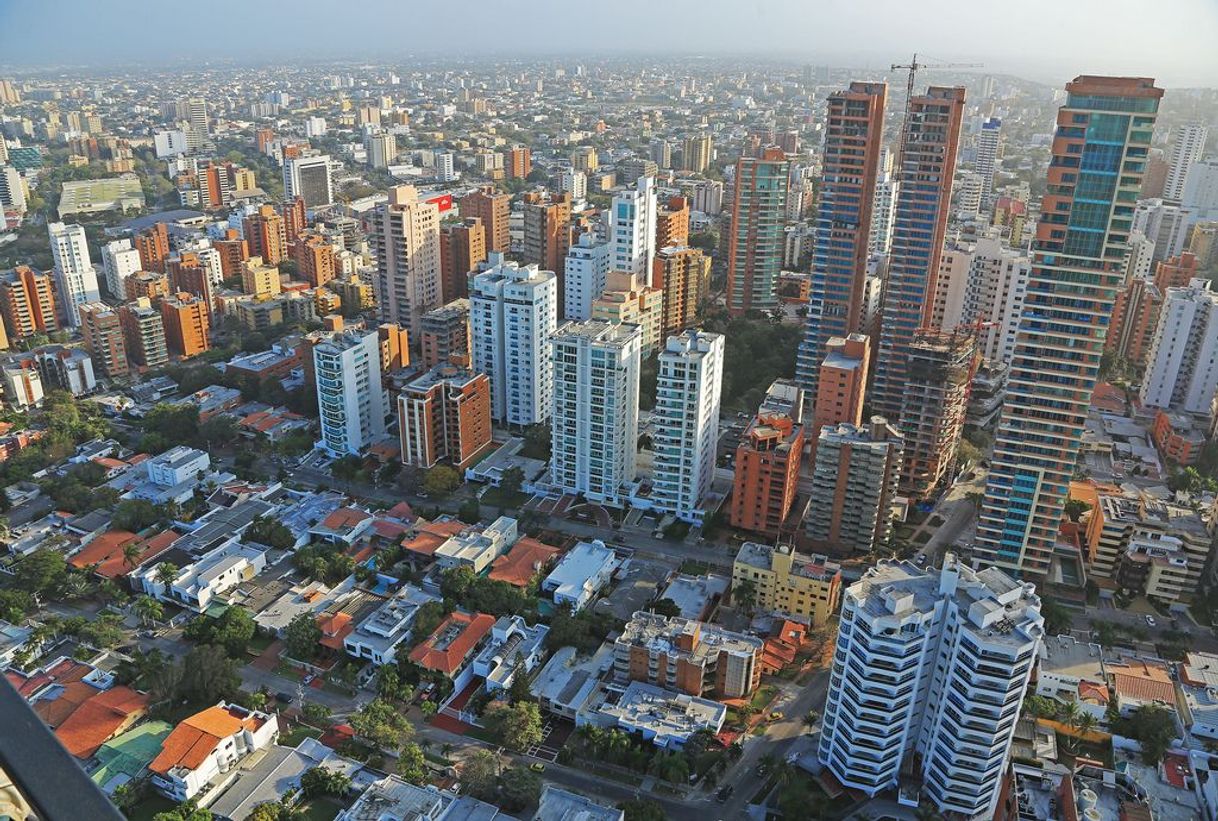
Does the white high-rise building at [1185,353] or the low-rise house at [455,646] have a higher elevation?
the white high-rise building at [1185,353]

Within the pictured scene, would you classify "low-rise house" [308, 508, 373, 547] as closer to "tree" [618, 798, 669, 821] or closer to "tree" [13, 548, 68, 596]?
"tree" [13, 548, 68, 596]

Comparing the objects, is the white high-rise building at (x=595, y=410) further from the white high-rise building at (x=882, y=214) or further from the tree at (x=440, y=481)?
the white high-rise building at (x=882, y=214)

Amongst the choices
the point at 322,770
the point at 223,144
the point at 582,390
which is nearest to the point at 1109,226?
the point at 582,390

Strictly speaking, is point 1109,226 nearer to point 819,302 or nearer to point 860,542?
point 860,542

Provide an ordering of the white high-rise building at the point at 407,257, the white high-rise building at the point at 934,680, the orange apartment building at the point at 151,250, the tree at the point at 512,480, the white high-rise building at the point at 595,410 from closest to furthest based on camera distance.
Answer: the white high-rise building at the point at 934,680 < the white high-rise building at the point at 595,410 < the tree at the point at 512,480 < the white high-rise building at the point at 407,257 < the orange apartment building at the point at 151,250

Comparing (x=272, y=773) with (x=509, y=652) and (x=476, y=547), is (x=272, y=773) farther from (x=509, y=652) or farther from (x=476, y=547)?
(x=476, y=547)

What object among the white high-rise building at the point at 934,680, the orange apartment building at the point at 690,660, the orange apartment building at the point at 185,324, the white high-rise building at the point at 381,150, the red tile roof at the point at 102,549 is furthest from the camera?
the white high-rise building at the point at 381,150

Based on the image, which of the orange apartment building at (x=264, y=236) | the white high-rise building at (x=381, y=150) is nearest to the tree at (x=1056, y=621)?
the orange apartment building at (x=264, y=236)

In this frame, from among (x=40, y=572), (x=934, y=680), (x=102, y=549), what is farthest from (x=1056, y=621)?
(x=40, y=572)
